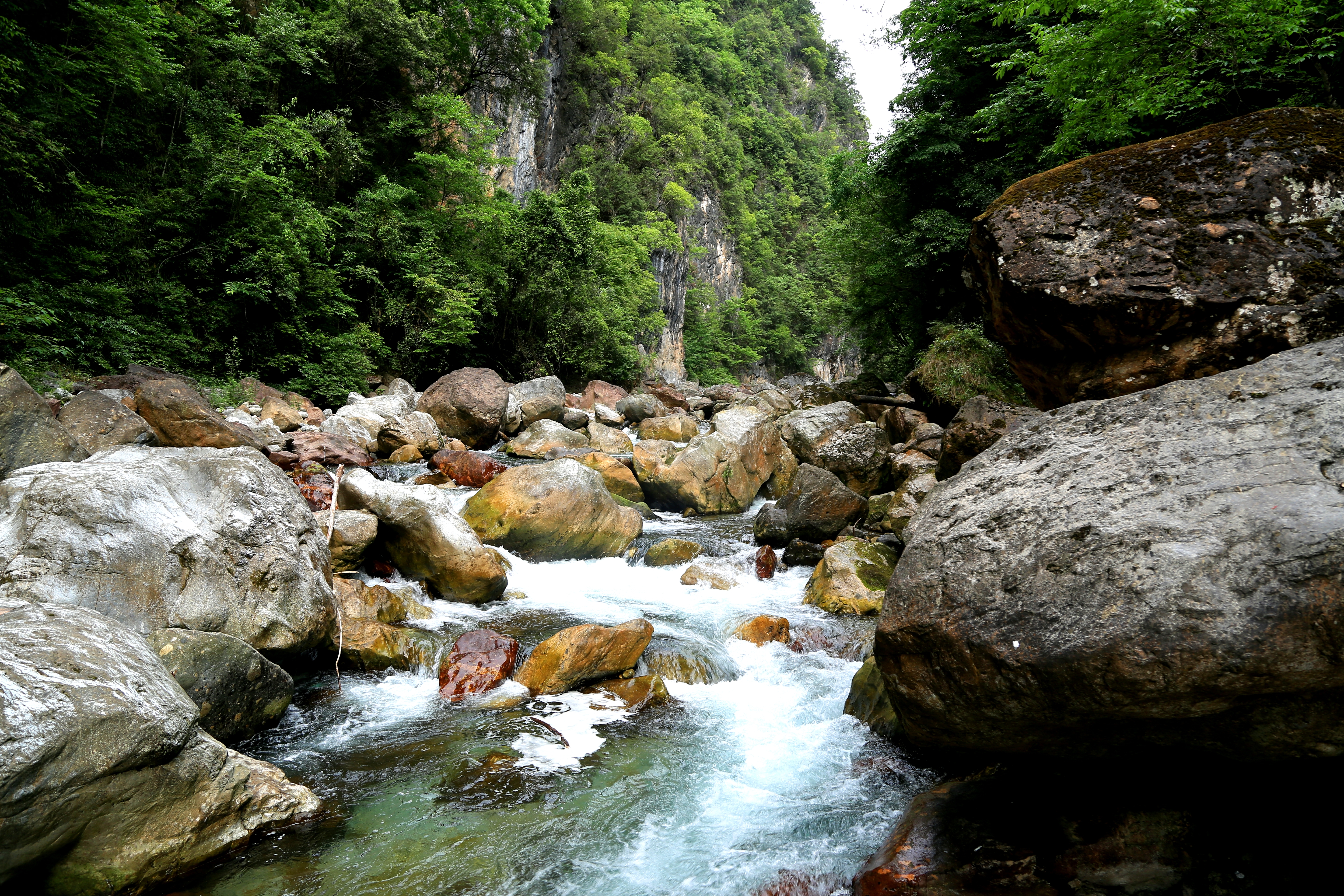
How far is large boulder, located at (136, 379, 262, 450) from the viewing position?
8.68 meters

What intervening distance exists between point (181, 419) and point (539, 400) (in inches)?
334

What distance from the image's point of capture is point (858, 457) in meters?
11.6

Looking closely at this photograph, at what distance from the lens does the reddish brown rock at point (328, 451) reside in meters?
10.6

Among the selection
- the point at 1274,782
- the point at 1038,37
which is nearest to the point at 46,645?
the point at 1274,782

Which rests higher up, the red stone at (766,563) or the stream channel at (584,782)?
the red stone at (766,563)

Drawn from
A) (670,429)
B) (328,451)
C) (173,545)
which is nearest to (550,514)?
(173,545)

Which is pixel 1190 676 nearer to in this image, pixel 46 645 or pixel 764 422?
pixel 46 645

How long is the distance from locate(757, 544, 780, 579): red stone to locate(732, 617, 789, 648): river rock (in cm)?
187

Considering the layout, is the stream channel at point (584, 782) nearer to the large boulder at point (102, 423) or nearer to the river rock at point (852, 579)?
the river rock at point (852, 579)

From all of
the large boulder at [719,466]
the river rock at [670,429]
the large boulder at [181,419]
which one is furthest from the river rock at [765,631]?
the river rock at [670,429]

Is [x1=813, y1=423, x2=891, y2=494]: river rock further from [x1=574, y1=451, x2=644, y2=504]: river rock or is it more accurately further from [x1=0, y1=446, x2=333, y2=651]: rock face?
[x1=0, y1=446, x2=333, y2=651]: rock face

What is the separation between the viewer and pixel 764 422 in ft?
40.7

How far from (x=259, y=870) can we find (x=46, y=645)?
1435mm

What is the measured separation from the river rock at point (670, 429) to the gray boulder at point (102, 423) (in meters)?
9.87
